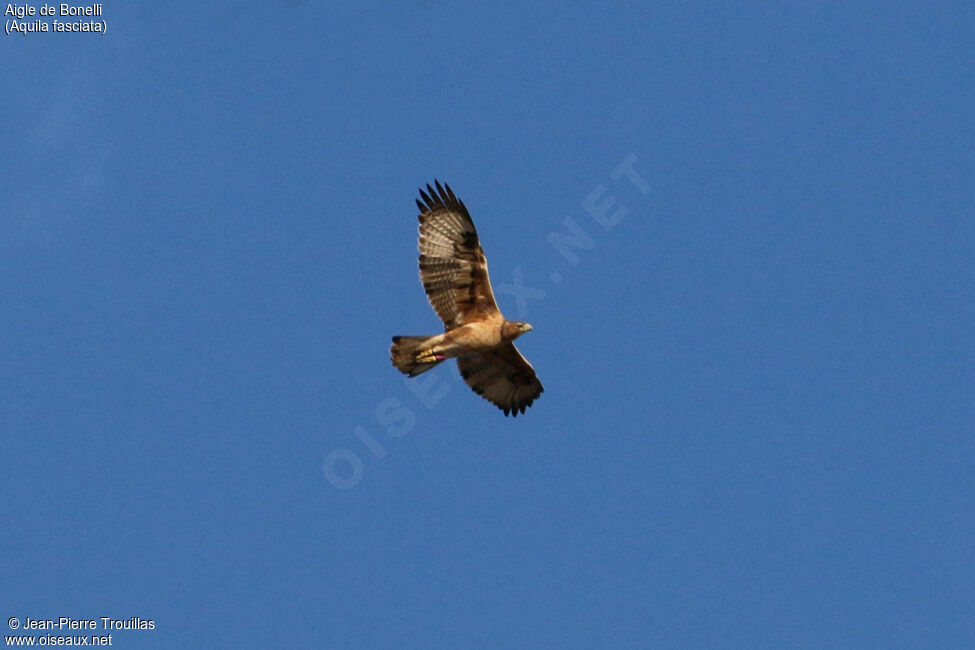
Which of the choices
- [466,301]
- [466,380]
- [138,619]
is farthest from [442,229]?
[138,619]

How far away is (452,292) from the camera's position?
70.4 feet

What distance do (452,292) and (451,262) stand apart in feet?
1.51

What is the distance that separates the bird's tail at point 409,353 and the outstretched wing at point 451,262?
63 centimetres

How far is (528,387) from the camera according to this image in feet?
76.5

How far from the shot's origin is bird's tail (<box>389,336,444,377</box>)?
2105 centimetres

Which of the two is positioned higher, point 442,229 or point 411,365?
point 442,229

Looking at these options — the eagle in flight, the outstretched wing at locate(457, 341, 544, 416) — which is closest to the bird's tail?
the eagle in flight

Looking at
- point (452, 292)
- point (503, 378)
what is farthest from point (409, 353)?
point (503, 378)

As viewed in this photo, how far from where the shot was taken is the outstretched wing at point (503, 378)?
74.6 ft

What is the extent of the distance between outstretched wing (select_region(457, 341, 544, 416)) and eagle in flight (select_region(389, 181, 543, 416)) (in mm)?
1004

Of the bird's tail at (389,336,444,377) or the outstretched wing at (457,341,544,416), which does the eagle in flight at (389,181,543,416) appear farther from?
the outstretched wing at (457,341,544,416)


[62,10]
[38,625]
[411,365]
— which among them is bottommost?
[38,625]

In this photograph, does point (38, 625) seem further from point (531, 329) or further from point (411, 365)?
point (531, 329)

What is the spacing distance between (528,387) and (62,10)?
11.1 m
